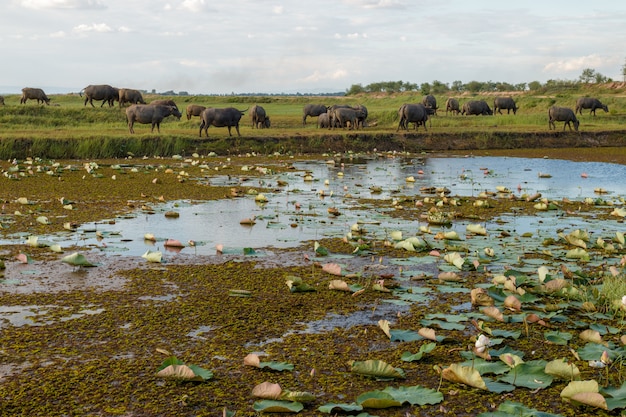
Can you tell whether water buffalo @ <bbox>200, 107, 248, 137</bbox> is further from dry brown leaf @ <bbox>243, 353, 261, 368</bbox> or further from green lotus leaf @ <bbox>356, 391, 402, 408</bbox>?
green lotus leaf @ <bbox>356, 391, 402, 408</bbox>

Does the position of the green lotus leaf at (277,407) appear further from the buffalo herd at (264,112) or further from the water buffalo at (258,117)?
the water buffalo at (258,117)

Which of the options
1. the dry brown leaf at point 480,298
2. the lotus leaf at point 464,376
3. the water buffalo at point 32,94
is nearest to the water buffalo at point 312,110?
the water buffalo at point 32,94

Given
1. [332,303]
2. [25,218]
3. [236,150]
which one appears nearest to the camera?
[332,303]

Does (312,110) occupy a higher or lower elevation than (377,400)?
higher

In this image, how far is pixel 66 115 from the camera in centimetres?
2866

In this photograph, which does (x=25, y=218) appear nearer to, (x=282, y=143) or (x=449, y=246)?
(x=449, y=246)

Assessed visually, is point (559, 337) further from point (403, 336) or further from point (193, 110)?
point (193, 110)

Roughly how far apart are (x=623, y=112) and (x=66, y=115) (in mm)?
29468

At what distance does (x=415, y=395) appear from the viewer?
394 cm

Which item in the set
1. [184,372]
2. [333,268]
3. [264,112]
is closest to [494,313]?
[333,268]

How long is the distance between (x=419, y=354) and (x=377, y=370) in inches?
18.1

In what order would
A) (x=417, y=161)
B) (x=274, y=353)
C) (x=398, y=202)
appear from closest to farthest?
(x=274, y=353) < (x=398, y=202) < (x=417, y=161)

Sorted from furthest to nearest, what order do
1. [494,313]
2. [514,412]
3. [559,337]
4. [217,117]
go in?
[217,117] → [494,313] → [559,337] → [514,412]

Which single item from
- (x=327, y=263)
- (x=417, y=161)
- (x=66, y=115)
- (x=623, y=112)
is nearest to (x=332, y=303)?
(x=327, y=263)
